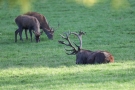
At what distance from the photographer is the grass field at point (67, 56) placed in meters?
8.84

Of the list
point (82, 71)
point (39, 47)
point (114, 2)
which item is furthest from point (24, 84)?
point (39, 47)

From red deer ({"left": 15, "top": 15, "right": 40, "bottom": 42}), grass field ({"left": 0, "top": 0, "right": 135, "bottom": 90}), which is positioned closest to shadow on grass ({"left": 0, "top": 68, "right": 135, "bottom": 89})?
grass field ({"left": 0, "top": 0, "right": 135, "bottom": 90})

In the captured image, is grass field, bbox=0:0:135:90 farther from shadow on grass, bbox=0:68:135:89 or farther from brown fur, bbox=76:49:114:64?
brown fur, bbox=76:49:114:64

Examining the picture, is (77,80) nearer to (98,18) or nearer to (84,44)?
(84,44)

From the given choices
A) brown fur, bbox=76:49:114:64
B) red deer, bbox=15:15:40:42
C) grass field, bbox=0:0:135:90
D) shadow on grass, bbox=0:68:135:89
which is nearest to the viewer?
shadow on grass, bbox=0:68:135:89

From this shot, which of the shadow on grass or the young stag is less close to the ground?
the shadow on grass

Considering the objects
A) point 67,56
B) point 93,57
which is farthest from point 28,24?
point 93,57

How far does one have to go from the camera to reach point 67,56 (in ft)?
53.7

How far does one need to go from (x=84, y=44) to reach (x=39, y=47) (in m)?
2.05

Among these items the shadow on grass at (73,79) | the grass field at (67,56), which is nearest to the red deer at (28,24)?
the grass field at (67,56)

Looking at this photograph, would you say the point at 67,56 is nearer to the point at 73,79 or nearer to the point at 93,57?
the point at 93,57

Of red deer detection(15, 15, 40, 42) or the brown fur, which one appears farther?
red deer detection(15, 15, 40, 42)

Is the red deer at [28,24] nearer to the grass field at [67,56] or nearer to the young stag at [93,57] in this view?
the grass field at [67,56]

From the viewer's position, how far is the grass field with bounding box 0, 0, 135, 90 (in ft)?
29.0
